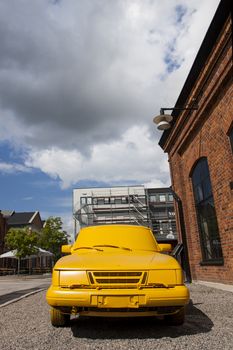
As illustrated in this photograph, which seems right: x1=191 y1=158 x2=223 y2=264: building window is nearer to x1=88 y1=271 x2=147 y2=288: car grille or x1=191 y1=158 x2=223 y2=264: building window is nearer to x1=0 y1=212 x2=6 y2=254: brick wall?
x1=88 y1=271 x2=147 y2=288: car grille

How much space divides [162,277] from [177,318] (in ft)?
2.51

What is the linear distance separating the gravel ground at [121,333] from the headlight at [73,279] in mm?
649

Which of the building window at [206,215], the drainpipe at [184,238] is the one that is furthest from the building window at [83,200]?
the building window at [206,215]

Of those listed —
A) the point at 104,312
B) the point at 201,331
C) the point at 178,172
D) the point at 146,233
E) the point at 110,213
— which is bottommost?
the point at 201,331

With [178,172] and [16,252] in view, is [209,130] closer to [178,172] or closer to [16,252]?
[178,172]

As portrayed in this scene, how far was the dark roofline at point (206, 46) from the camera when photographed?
7.80m

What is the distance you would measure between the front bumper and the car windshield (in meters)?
1.54

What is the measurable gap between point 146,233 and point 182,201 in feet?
23.7

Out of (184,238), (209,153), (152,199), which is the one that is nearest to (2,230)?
(152,199)

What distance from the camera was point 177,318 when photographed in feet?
14.6

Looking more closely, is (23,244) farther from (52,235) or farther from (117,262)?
(117,262)

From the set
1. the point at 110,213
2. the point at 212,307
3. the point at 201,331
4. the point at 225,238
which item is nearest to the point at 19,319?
the point at 201,331

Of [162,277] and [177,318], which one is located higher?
[162,277]

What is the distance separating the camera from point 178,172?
43.4 feet
